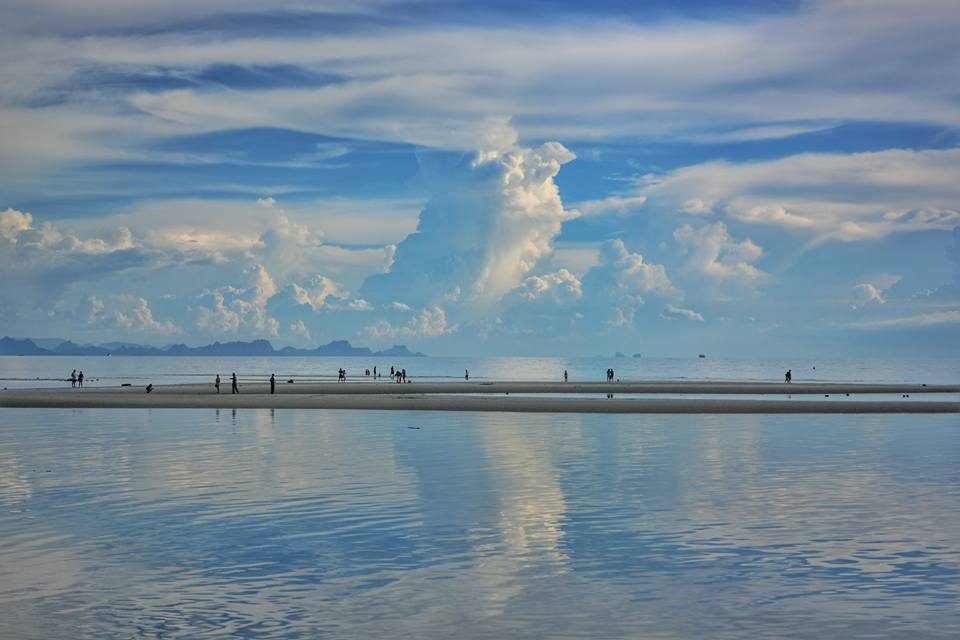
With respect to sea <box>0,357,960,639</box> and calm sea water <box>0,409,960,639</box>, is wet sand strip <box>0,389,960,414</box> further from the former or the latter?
calm sea water <box>0,409,960,639</box>

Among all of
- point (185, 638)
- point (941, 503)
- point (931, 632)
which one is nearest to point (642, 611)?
point (931, 632)

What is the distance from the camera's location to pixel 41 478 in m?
37.1

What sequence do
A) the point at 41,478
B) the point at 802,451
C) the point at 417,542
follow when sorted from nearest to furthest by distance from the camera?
the point at 417,542 → the point at 41,478 → the point at 802,451

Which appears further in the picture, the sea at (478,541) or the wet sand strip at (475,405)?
the wet sand strip at (475,405)

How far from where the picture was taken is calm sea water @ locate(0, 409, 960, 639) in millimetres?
17406

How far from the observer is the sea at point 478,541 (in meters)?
17.4

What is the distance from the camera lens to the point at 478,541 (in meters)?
24.7

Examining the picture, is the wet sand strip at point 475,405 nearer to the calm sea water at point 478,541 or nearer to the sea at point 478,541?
the sea at point 478,541

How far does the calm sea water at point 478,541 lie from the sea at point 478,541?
0.08 metres

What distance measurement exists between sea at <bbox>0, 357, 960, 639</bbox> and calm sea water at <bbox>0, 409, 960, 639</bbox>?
0.08m

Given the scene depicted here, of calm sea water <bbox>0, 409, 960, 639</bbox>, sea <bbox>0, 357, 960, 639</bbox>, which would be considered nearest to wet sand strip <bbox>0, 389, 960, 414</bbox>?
sea <bbox>0, 357, 960, 639</bbox>

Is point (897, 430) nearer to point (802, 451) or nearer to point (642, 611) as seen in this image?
point (802, 451)

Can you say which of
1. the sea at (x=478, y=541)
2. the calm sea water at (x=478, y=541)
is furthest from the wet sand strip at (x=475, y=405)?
the calm sea water at (x=478, y=541)

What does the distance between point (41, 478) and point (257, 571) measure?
1980cm
